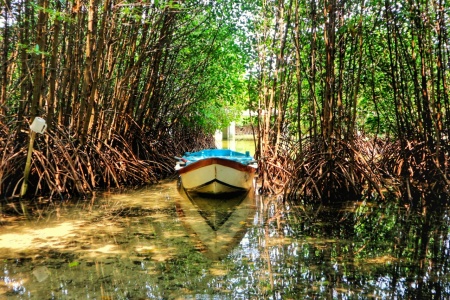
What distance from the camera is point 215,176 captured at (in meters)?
8.55

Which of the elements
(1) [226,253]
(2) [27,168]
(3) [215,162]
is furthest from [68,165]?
(1) [226,253]

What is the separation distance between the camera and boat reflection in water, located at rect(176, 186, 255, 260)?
4.86m

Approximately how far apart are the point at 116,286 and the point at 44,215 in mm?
3187

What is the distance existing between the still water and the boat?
157 cm

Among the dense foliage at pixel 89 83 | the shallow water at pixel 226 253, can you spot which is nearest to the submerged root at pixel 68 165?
the dense foliage at pixel 89 83

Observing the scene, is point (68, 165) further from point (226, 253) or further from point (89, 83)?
point (226, 253)

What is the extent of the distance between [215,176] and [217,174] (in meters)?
0.06

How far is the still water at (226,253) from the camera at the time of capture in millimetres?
3428

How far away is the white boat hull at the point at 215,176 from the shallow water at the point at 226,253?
1654mm

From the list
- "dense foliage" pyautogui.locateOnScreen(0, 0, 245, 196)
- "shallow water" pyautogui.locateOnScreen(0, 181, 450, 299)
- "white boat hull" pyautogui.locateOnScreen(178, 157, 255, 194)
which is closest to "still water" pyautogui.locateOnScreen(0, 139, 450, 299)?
"shallow water" pyautogui.locateOnScreen(0, 181, 450, 299)

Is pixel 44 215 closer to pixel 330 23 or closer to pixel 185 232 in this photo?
pixel 185 232

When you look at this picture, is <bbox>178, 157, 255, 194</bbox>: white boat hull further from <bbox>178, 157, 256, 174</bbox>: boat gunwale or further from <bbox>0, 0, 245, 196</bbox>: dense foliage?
<bbox>0, 0, 245, 196</bbox>: dense foliage

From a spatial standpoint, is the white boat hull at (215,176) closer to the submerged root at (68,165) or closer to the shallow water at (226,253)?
the submerged root at (68,165)

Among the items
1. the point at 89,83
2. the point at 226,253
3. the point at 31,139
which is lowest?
the point at 226,253
